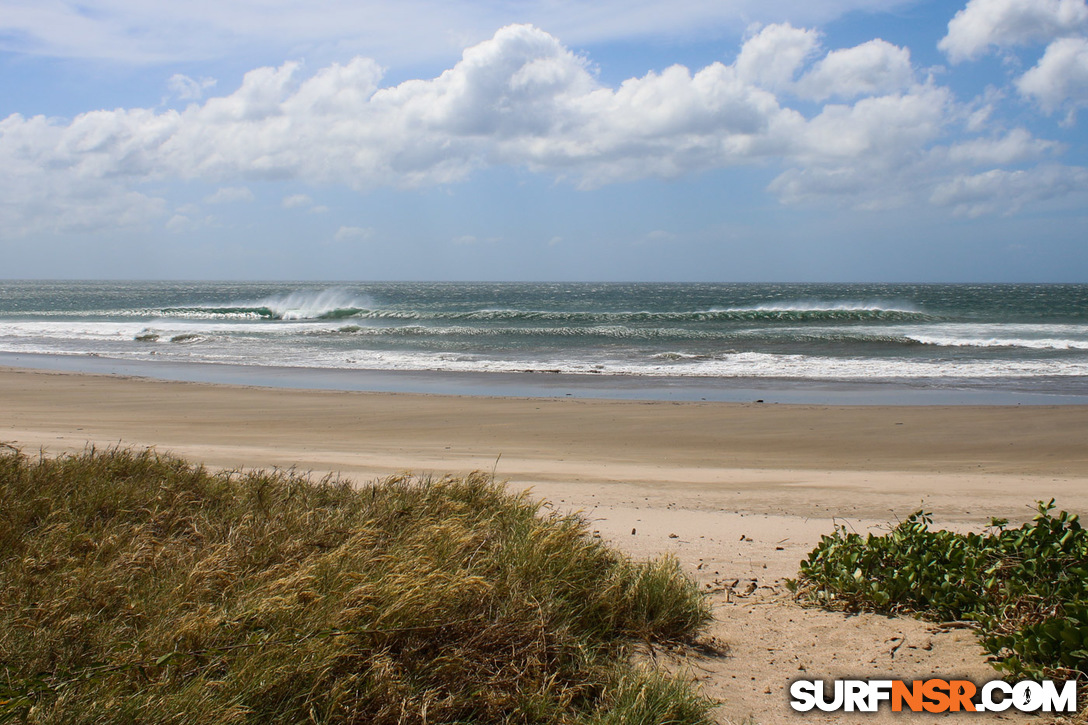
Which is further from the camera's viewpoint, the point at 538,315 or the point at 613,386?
the point at 538,315

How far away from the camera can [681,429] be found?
11367 mm

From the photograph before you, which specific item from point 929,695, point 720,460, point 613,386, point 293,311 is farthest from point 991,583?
point 293,311

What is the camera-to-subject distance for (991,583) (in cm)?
350

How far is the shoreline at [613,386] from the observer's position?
14.8 meters

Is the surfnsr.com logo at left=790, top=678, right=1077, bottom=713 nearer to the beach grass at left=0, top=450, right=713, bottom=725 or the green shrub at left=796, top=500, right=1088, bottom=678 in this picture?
the green shrub at left=796, top=500, right=1088, bottom=678

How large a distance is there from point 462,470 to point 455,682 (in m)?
5.23

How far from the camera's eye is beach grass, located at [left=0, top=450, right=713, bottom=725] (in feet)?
8.18

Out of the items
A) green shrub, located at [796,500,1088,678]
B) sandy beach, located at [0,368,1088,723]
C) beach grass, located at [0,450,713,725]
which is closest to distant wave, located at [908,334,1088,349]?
Result: sandy beach, located at [0,368,1088,723]

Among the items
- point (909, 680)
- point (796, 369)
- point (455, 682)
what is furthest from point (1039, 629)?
point (796, 369)

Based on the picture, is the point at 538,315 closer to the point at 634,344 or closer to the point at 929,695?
the point at 634,344

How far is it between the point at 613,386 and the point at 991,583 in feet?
44.4

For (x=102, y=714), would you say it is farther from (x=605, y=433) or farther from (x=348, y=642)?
(x=605, y=433)

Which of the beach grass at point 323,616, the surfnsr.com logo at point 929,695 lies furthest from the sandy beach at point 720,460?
the beach grass at point 323,616

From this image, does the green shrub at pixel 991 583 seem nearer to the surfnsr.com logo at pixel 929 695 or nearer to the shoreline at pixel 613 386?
the surfnsr.com logo at pixel 929 695
